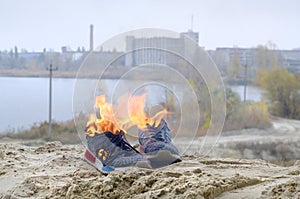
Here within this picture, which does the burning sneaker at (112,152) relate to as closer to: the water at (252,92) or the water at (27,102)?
the water at (27,102)

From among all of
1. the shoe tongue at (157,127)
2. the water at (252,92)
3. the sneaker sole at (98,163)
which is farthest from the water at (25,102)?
the shoe tongue at (157,127)

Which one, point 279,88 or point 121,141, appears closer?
point 121,141

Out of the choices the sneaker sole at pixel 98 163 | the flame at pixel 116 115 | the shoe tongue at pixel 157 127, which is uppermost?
the flame at pixel 116 115

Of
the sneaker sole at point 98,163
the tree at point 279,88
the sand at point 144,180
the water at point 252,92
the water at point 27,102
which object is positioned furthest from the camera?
the tree at point 279,88

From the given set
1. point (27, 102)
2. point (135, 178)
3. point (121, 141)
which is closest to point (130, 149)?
point (121, 141)

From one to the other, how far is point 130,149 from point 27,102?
1738 millimetres

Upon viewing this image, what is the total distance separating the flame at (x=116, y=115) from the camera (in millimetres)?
1656

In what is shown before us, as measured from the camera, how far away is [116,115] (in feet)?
5.48

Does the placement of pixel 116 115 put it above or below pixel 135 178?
above

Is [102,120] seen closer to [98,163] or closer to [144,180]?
[98,163]

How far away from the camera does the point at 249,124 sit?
3602mm

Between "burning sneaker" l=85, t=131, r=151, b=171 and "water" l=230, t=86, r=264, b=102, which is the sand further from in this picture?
"water" l=230, t=86, r=264, b=102

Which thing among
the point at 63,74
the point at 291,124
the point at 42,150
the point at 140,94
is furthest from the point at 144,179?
the point at 291,124

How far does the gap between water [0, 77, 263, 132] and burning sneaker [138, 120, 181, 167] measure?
145 centimetres
